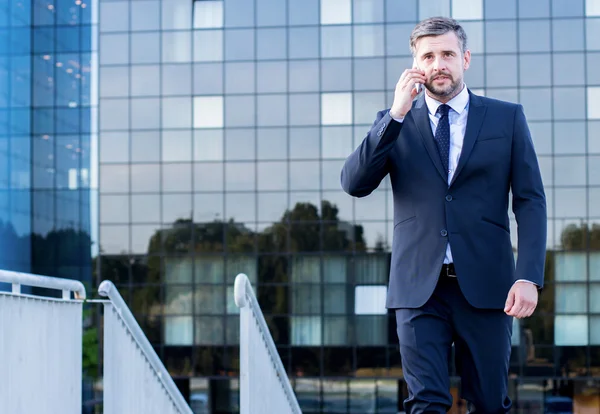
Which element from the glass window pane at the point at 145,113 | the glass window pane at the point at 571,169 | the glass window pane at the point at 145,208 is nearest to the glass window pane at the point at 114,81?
the glass window pane at the point at 145,113

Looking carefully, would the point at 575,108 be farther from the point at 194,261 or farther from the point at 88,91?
the point at 88,91

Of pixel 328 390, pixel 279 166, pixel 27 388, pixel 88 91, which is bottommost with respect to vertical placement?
pixel 328 390

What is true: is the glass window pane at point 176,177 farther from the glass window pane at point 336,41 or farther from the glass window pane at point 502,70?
the glass window pane at point 502,70

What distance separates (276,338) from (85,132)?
1105 centimetres

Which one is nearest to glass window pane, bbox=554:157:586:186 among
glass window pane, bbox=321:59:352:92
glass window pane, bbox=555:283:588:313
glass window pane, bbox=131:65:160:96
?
glass window pane, bbox=555:283:588:313

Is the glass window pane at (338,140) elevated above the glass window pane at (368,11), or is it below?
below

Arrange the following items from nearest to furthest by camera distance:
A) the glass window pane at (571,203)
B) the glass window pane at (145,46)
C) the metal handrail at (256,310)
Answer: the metal handrail at (256,310), the glass window pane at (571,203), the glass window pane at (145,46)

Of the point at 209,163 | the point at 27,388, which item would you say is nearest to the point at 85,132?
the point at 209,163

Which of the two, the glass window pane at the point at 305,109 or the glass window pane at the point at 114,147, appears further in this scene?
the glass window pane at the point at 114,147

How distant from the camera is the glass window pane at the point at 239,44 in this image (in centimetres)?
3644

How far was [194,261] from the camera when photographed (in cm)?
3719

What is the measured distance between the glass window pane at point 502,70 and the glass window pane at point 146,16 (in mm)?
12388

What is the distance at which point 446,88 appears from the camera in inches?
157

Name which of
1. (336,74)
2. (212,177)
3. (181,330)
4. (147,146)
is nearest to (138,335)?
(336,74)
